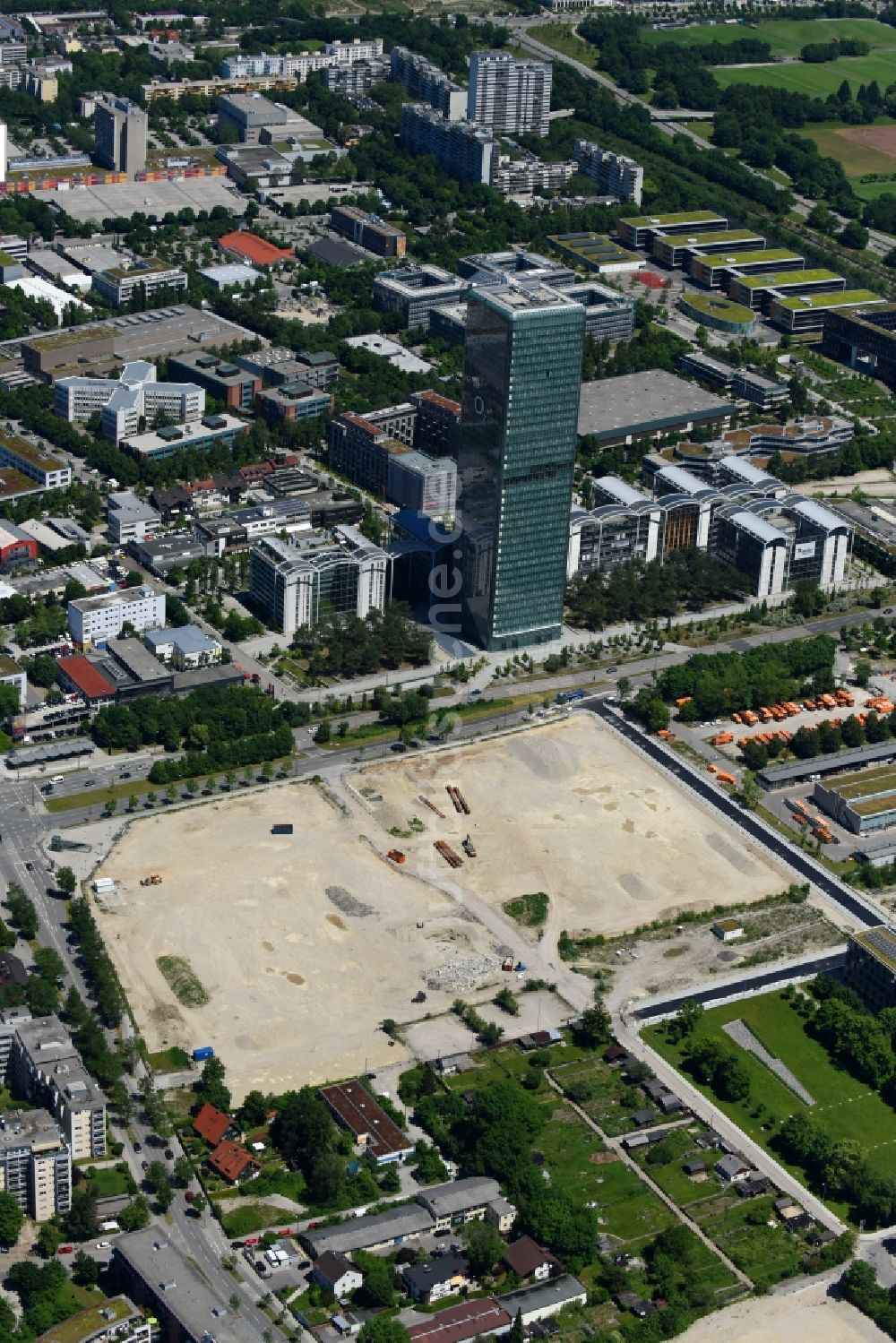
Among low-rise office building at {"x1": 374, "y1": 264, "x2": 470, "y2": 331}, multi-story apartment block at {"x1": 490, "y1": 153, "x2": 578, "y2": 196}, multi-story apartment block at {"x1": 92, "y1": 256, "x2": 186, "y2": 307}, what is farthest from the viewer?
multi-story apartment block at {"x1": 490, "y1": 153, "x2": 578, "y2": 196}

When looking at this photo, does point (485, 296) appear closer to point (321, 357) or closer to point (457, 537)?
point (457, 537)

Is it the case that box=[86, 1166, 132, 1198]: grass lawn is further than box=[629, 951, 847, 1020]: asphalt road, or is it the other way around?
box=[629, 951, 847, 1020]: asphalt road

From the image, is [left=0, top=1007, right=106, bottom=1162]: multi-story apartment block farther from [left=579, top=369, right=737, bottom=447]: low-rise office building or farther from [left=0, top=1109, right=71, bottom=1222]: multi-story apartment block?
[left=579, top=369, right=737, bottom=447]: low-rise office building

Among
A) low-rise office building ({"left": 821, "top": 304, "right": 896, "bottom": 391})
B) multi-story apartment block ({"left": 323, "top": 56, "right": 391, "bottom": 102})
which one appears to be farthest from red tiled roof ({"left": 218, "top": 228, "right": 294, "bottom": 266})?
low-rise office building ({"left": 821, "top": 304, "right": 896, "bottom": 391})

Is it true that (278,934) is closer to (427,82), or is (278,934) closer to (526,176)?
(526,176)

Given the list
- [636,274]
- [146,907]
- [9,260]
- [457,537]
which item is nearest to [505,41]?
[636,274]

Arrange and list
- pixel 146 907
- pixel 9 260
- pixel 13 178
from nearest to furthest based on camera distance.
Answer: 1. pixel 146 907
2. pixel 9 260
3. pixel 13 178

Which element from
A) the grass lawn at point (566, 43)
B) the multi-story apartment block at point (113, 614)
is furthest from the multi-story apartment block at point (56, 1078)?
the grass lawn at point (566, 43)

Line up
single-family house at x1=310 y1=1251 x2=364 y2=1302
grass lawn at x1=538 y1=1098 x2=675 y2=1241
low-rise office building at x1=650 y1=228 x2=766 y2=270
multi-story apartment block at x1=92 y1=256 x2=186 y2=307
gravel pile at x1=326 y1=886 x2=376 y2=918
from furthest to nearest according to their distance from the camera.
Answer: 1. low-rise office building at x1=650 y1=228 x2=766 y2=270
2. multi-story apartment block at x1=92 y1=256 x2=186 y2=307
3. gravel pile at x1=326 y1=886 x2=376 y2=918
4. grass lawn at x1=538 y1=1098 x2=675 y2=1241
5. single-family house at x1=310 y1=1251 x2=364 y2=1302
